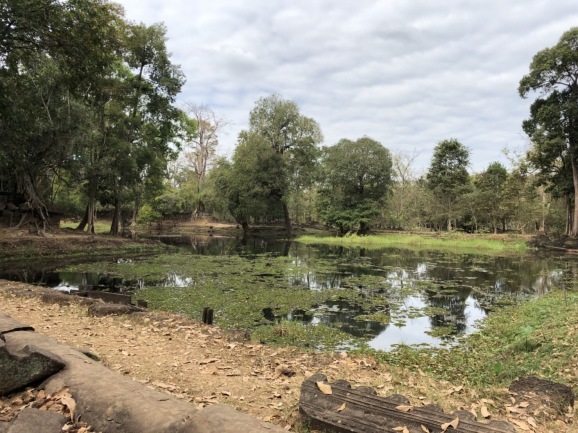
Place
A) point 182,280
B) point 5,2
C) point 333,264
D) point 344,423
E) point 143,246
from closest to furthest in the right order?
1. point 344,423
2. point 5,2
3. point 182,280
4. point 333,264
5. point 143,246

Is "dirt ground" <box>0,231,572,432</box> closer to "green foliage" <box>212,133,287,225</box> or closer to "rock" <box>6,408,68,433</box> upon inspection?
"rock" <box>6,408,68,433</box>

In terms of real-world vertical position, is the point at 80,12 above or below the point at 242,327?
above

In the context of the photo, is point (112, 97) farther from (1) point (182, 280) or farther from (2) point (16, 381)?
(2) point (16, 381)

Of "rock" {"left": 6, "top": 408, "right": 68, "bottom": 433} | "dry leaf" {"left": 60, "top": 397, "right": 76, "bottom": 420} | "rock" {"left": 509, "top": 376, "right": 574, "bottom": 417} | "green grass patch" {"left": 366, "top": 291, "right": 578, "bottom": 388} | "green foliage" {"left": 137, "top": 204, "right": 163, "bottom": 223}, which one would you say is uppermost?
"green foliage" {"left": 137, "top": 204, "right": 163, "bottom": 223}

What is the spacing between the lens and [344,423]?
3146mm

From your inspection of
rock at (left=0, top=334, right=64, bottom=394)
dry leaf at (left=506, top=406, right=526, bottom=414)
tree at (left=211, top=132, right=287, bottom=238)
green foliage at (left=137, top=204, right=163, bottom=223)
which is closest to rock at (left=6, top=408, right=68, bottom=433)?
rock at (left=0, top=334, right=64, bottom=394)

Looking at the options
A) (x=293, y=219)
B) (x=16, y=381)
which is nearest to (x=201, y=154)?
(x=293, y=219)

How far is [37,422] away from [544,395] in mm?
4681

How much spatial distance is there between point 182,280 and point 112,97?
17.0 m

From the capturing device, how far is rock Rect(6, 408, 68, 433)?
94.8 inches

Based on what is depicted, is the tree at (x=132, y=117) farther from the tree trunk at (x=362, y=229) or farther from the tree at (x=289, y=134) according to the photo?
the tree trunk at (x=362, y=229)

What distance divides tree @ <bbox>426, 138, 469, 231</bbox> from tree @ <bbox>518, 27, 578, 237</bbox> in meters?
11.5

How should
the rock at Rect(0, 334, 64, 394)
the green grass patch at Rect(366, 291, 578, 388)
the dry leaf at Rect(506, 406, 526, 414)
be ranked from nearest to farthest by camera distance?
the rock at Rect(0, 334, 64, 394) < the dry leaf at Rect(506, 406, 526, 414) < the green grass patch at Rect(366, 291, 578, 388)

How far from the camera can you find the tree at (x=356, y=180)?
42.5 metres
